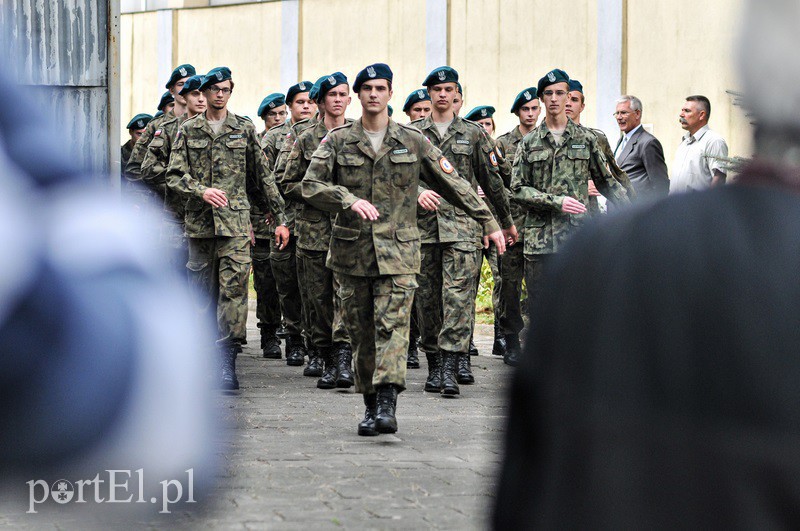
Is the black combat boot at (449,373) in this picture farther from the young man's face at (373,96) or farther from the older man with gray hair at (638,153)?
the older man with gray hair at (638,153)

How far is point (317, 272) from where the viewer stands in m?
10.9

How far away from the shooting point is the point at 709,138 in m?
12.0

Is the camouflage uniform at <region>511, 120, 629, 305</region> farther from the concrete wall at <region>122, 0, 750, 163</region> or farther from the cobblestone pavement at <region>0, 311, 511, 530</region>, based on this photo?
the concrete wall at <region>122, 0, 750, 163</region>

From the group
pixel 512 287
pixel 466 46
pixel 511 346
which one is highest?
pixel 466 46

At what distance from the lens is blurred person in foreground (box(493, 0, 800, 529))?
154cm

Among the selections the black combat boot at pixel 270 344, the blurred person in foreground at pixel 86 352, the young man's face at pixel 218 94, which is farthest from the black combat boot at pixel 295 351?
the blurred person in foreground at pixel 86 352

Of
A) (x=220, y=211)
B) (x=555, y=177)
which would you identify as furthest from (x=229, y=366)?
(x=555, y=177)

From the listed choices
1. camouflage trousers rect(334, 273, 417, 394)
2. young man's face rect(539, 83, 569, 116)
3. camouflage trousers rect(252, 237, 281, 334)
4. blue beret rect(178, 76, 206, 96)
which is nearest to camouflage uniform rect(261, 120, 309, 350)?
camouflage trousers rect(252, 237, 281, 334)

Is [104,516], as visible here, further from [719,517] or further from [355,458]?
[355,458]

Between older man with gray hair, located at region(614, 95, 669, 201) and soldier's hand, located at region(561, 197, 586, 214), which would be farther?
older man with gray hair, located at region(614, 95, 669, 201)

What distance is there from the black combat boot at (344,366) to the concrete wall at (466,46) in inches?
373

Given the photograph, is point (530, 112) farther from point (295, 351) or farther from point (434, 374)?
point (434, 374)

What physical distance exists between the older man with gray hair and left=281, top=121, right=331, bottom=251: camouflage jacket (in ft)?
9.69

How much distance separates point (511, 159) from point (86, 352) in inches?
Result: 449
